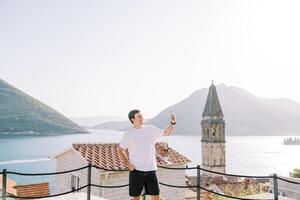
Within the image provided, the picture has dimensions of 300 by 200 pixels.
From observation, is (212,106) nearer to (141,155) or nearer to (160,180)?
(160,180)

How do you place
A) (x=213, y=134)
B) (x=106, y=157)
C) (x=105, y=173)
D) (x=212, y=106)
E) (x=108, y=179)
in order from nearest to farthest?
(x=105, y=173)
(x=108, y=179)
(x=106, y=157)
(x=213, y=134)
(x=212, y=106)

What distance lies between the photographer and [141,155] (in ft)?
20.4

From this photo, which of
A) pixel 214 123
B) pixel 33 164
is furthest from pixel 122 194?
pixel 33 164

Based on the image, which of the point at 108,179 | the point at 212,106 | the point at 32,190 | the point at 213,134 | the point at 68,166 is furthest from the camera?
the point at 212,106

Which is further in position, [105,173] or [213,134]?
[213,134]

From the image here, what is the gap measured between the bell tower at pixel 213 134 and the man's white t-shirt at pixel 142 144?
75335 mm

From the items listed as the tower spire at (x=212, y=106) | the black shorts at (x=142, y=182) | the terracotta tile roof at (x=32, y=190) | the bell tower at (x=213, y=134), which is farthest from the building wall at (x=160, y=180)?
the tower spire at (x=212, y=106)

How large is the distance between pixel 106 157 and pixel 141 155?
15489mm

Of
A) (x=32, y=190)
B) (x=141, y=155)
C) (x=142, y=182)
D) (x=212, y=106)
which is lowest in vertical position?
(x=32, y=190)

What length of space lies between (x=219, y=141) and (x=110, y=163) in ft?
208

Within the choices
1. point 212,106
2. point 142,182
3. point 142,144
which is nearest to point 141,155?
point 142,144

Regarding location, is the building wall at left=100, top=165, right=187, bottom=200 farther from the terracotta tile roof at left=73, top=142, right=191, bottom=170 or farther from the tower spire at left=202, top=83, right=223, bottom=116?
the tower spire at left=202, top=83, right=223, bottom=116

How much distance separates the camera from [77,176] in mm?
20531

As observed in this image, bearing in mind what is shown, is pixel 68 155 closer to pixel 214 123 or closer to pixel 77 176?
pixel 77 176
